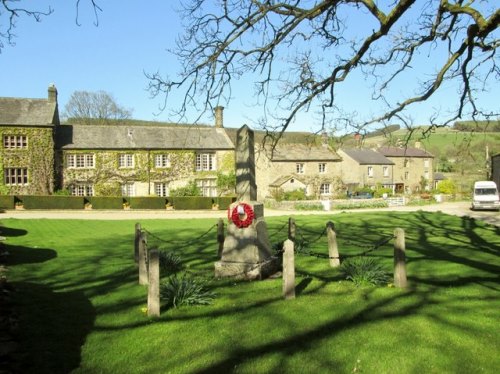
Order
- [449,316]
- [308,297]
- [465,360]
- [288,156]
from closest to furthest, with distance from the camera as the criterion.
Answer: [465,360] → [449,316] → [308,297] → [288,156]

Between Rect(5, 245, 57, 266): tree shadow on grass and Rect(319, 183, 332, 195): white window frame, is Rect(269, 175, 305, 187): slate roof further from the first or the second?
Rect(5, 245, 57, 266): tree shadow on grass

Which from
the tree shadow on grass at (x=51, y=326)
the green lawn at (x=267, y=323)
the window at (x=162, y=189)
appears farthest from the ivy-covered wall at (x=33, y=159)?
the tree shadow on grass at (x=51, y=326)

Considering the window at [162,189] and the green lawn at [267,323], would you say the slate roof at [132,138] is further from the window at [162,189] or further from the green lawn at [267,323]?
the green lawn at [267,323]

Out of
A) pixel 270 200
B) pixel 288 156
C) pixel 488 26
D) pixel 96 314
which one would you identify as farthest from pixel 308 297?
pixel 288 156

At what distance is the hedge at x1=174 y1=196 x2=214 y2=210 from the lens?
3534 centimetres

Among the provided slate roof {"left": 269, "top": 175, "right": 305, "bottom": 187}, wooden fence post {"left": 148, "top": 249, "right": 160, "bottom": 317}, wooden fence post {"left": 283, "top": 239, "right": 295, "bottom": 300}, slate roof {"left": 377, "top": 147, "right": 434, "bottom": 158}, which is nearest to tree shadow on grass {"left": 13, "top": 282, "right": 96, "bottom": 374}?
wooden fence post {"left": 148, "top": 249, "right": 160, "bottom": 317}

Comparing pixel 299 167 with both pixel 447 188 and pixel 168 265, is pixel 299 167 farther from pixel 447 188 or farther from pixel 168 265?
pixel 168 265

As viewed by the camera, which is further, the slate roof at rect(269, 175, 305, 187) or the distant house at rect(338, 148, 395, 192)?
the distant house at rect(338, 148, 395, 192)

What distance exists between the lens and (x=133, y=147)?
40.6 meters

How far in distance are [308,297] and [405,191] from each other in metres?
55.6

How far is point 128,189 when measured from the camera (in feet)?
134

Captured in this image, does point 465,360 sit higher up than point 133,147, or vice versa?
point 133,147

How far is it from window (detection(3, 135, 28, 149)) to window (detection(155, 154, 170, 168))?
11251 mm

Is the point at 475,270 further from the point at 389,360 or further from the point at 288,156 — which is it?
the point at 288,156
